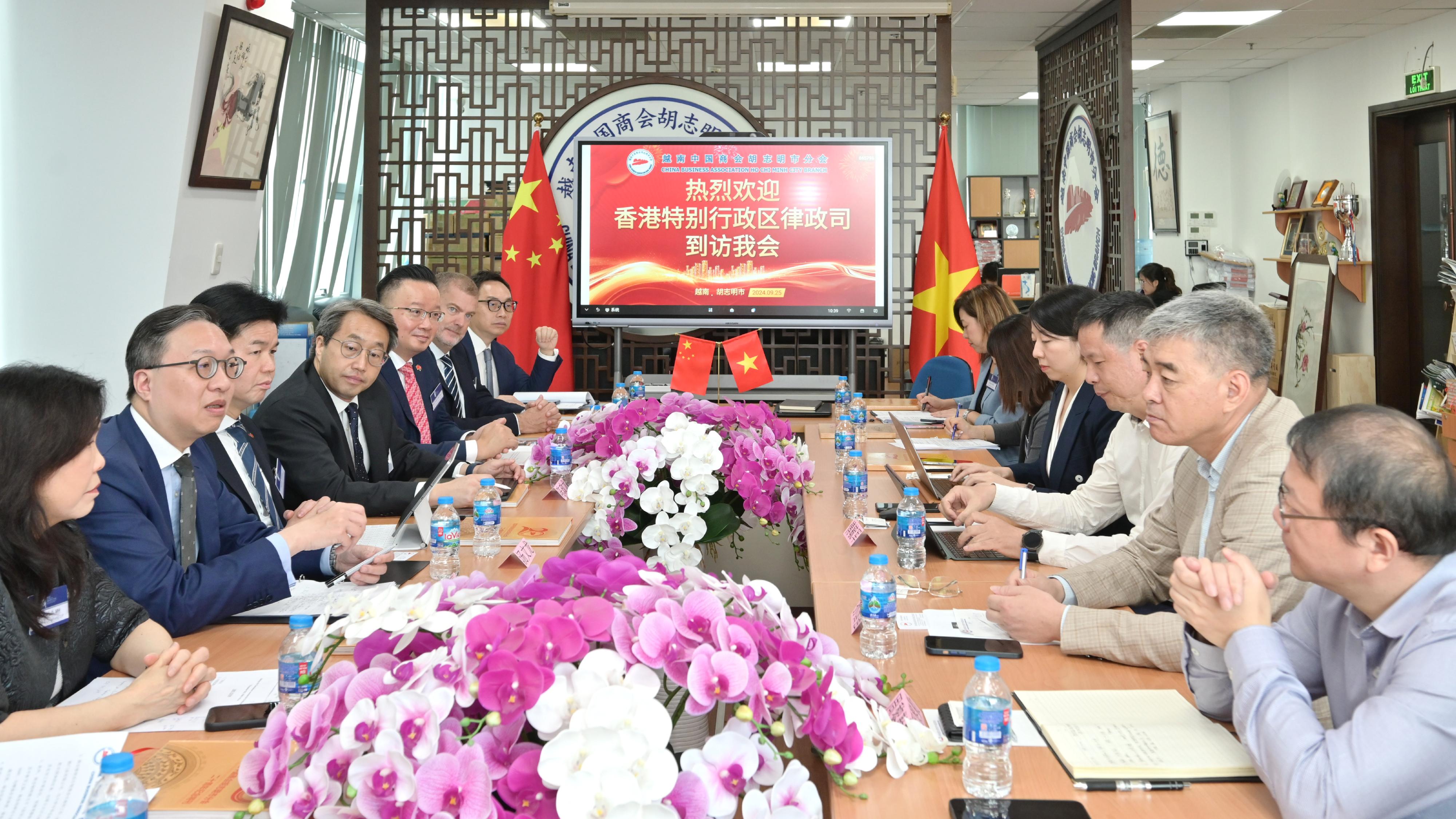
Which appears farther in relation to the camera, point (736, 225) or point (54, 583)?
point (736, 225)

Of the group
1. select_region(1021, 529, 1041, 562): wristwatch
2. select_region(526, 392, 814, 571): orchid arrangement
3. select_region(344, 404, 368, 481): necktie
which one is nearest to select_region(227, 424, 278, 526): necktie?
select_region(344, 404, 368, 481): necktie

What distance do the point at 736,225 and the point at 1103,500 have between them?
355 cm

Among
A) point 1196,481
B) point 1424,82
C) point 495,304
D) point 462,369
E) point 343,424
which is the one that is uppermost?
point 1424,82

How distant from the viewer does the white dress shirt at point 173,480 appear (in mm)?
2064

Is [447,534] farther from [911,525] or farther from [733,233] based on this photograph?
[733,233]

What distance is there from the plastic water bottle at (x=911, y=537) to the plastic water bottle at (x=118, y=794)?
5.09 ft

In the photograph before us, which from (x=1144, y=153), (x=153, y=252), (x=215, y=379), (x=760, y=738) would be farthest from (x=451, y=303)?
(x=1144, y=153)

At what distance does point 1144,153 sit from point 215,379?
10667mm

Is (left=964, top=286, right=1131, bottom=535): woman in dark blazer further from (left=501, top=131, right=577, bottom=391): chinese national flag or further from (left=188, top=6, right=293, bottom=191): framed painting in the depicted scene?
(left=501, top=131, right=577, bottom=391): chinese national flag

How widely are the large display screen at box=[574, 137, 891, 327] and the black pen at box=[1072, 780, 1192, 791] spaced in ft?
15.7

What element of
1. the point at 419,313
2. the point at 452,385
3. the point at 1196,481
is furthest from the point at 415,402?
the point at 1196,481

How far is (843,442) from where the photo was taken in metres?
3.84

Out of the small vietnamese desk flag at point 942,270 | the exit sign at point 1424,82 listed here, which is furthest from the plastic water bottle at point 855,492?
the exit sign at point 1424,82

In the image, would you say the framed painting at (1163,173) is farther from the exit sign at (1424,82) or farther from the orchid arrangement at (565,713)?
the orchid arrangement at (565,713)
